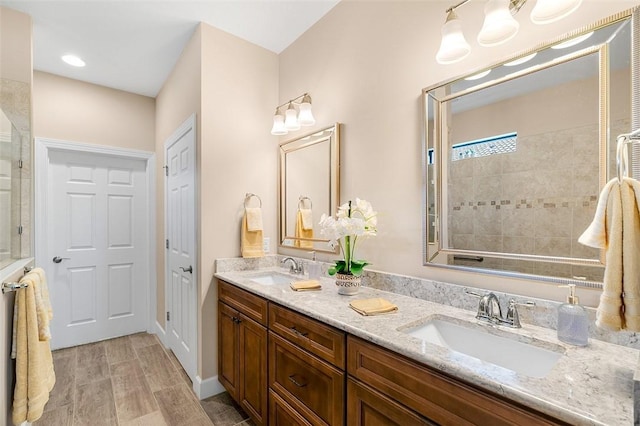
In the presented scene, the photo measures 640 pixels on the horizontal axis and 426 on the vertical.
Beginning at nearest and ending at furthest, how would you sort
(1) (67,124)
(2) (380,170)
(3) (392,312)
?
1. (3) (392,312)
2. (2) (380,170)
3. (1) (67,124)

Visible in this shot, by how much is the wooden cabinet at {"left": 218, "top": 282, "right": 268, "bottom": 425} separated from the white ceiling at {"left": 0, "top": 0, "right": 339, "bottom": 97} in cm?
197

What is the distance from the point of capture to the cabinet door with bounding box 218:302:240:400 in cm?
198

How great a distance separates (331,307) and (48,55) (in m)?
3.31

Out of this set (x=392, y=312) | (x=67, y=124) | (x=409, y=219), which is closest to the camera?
(x=392, y=312)

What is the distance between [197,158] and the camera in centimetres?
226

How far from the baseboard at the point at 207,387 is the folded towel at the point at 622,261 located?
234 centimetres

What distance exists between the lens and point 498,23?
44.2 inches

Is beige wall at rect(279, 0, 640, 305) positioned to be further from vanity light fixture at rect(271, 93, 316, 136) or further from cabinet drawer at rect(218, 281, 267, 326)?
cabinet drawer at rect(218, 281, 267, 326)

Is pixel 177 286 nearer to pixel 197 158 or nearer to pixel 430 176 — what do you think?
pixel 197 158

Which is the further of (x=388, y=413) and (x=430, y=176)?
(x=430, y=176)

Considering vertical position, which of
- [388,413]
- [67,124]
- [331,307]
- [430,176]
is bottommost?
[388,413]

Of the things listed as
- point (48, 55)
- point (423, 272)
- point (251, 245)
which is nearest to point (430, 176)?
point (423, 272)

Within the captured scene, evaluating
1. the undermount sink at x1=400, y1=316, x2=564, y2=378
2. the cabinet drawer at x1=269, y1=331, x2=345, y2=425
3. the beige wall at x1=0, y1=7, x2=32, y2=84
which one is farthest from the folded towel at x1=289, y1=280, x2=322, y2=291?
the beige wall at x1=0, y1=7, x2=32, y2=84

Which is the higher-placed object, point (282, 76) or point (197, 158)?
point (282, 76)
